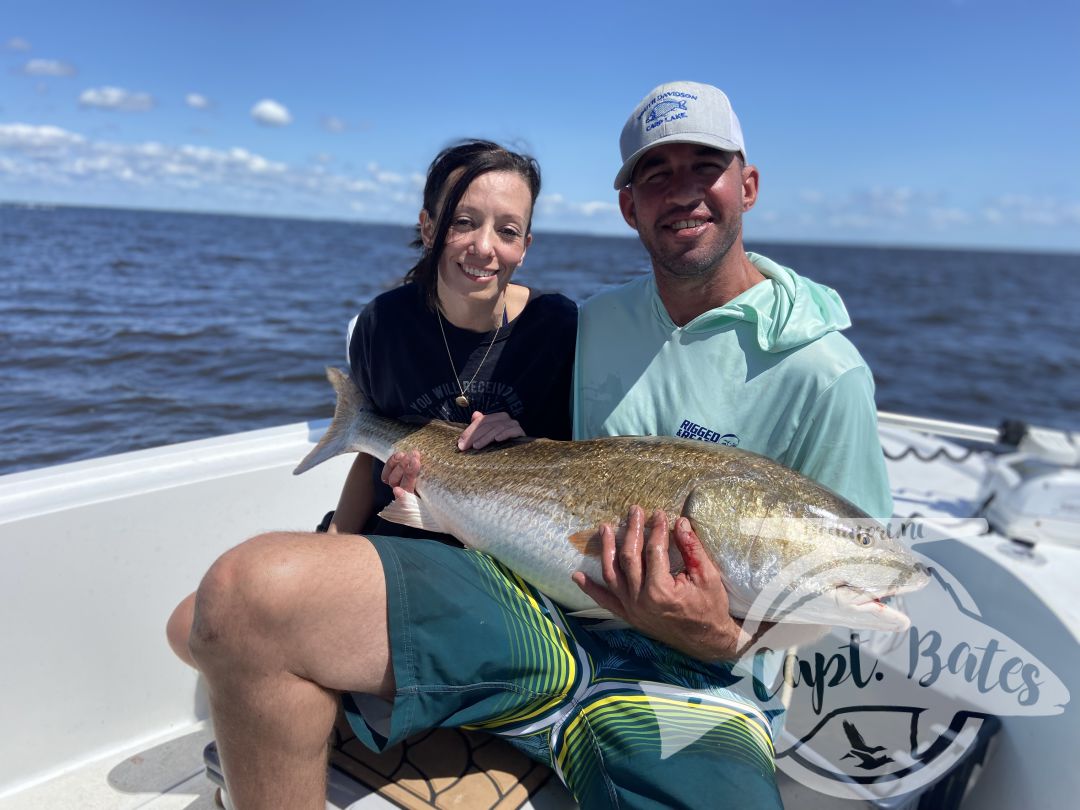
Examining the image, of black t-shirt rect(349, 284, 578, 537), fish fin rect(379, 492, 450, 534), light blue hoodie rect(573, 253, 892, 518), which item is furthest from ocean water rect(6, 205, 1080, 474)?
fish fin rect(379, 492, 450, 534)

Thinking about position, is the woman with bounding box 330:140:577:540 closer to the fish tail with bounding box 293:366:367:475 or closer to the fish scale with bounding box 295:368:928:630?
the fish tail with bounding box 293:366:367:475

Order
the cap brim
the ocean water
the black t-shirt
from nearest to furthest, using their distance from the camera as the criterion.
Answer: the cap brim, the black t-shirt, the ocean water

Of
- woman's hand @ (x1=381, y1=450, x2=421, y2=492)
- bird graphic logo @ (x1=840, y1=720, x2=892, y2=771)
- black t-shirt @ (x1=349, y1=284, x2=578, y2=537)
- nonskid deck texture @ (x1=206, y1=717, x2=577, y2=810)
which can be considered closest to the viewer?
nonskid deck texture @ (x1=206, y1=717, x2=577, y2=810)

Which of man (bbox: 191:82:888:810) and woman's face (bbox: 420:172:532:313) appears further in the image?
woman's face (bbox: 420:172:532:313)

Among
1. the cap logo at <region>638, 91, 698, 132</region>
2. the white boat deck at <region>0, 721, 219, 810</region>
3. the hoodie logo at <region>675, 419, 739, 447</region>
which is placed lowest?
the white boat deck at <region>0, 721, 219, 810</region>

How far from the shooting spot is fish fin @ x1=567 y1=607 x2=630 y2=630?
2146 millimetres

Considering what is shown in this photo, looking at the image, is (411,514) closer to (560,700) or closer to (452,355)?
(452,355)

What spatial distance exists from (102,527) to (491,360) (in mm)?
1667

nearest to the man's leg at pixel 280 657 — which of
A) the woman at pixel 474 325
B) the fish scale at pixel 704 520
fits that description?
the fish scale at pixel 704 520

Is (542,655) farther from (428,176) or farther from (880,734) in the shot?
(428,176)

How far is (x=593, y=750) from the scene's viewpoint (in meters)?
1.86

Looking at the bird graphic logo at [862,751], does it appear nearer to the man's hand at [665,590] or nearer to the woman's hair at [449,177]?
the man's hand at [665,590]

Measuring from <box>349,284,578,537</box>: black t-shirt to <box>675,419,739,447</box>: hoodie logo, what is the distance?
606 millimetres

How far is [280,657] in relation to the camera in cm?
170
